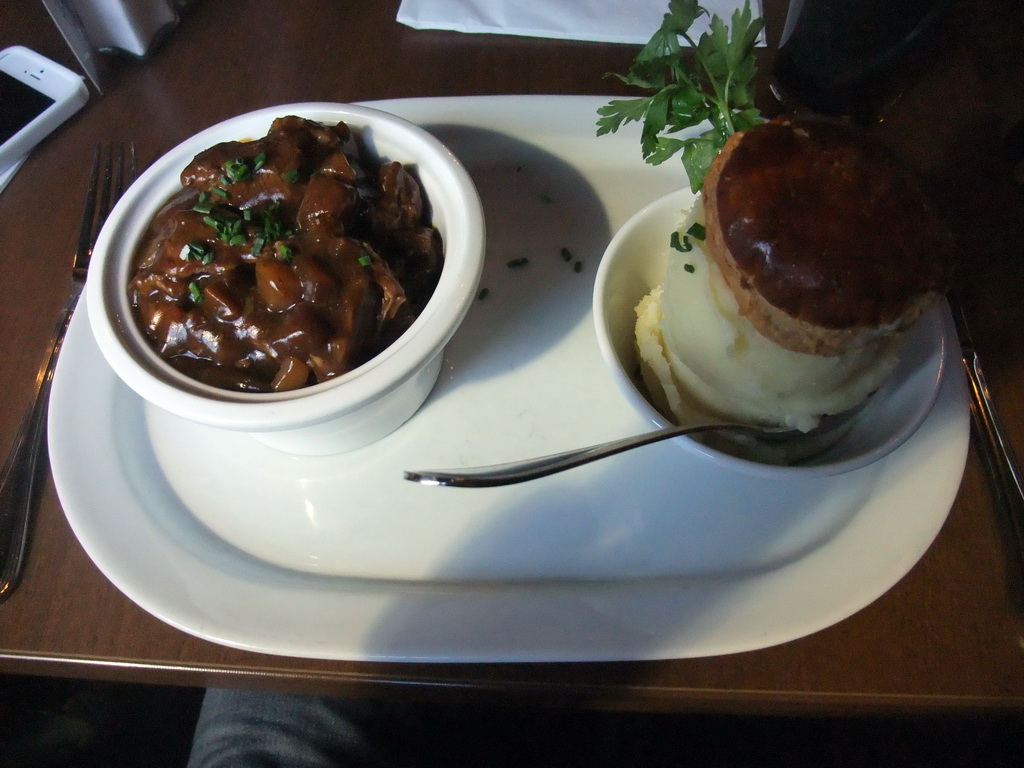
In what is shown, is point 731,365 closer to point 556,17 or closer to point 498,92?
point 498,92

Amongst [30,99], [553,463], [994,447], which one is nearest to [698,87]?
[553,463]

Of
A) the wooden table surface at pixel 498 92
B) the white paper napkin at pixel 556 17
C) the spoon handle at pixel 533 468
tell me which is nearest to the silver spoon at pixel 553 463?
the spoon handle at pixel 533 468

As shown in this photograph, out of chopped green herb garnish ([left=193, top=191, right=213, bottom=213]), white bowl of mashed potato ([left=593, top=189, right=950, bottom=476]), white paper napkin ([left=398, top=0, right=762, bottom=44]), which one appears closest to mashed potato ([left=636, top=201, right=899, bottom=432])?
white bowl of mashed potato ([left=593, top=189, right=950, bottom=476])

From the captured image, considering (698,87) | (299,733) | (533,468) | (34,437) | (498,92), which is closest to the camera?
(533,468)

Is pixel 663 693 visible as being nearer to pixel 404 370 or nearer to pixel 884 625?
pixel 884 625

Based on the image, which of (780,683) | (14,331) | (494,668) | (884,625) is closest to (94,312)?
(14,331)

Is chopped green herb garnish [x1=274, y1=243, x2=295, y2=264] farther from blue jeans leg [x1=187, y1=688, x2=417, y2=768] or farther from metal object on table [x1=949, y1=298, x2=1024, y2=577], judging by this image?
metal object on table [x1=949, y1=298, x2=1024, y2=577]
